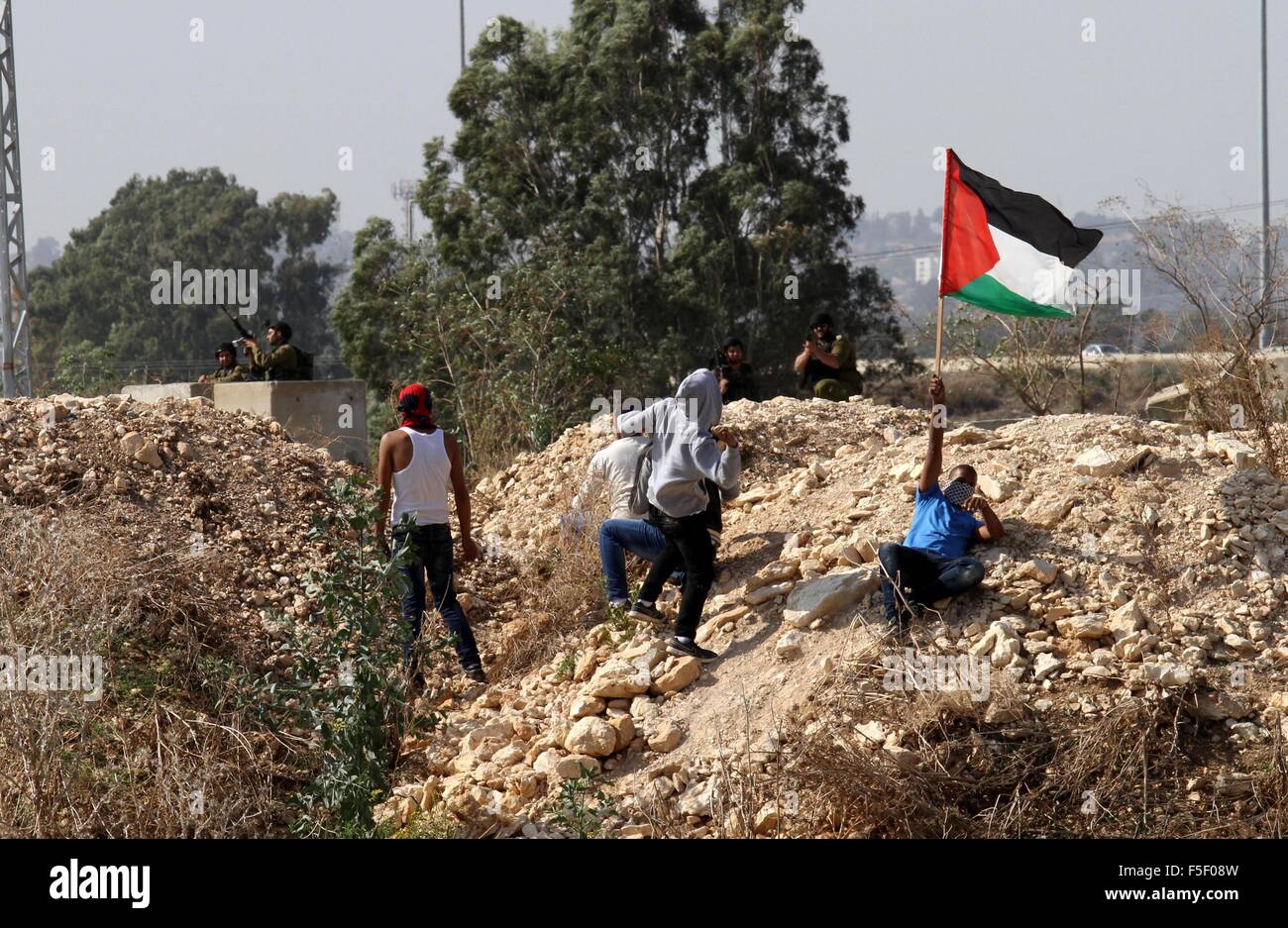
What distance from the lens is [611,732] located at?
597 cm

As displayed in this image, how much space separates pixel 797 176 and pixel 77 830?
776 inches

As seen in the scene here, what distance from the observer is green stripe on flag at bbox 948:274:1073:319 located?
21.7 feet

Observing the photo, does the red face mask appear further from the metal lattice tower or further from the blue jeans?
the metal lattice tower

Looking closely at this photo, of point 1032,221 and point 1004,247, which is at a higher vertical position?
point 1032,221

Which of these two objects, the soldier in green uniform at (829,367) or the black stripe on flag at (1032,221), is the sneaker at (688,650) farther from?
A: the soldier in green uniform at (829,367)

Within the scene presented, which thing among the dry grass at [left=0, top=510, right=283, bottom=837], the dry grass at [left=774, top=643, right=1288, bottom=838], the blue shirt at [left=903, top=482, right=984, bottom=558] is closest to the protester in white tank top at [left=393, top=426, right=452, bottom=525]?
the dry grass at [left=0, top=510, right=283, bottom=837]

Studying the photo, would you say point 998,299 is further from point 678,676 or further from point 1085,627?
point 678,676

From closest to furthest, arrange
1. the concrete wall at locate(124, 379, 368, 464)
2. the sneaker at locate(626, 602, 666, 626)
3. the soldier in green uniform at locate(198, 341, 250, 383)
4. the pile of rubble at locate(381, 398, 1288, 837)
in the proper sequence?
the pile of rubble at locate(381, 398, 1288, 837), the sneaker at locate(626, 602, 666, 626), the concrete wall at locate(124, 379, 368, 464), the soldier in green uniform at locate(198, 341, 250, 383)

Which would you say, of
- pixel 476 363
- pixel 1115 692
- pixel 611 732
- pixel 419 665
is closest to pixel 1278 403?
pixel 1115 692

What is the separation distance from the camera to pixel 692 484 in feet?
21.0

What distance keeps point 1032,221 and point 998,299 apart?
43 centimetres

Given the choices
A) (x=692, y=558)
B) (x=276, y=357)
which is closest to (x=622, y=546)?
(x=692, y=558)

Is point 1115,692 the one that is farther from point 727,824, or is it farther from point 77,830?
point 77,830

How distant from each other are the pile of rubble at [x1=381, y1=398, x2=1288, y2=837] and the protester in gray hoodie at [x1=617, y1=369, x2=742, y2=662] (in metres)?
0.23
